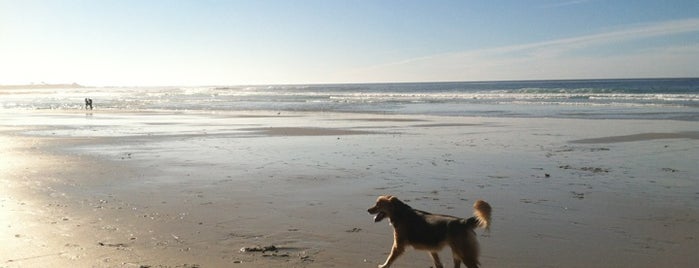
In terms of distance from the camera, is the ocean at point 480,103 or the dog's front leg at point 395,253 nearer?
the dog's front leg at point 395,253

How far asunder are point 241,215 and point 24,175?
5.82 m

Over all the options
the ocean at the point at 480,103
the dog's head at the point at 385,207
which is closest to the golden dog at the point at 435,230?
the dog's head at the point at 385,207

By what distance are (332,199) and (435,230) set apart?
11.1 ft

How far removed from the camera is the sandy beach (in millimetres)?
5723

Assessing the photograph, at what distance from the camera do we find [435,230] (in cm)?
507

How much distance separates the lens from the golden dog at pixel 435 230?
4891mm

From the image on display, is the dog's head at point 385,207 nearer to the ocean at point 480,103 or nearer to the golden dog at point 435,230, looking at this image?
the golden dog at point 435,230

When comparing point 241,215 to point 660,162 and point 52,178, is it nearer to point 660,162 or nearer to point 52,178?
point 52,178

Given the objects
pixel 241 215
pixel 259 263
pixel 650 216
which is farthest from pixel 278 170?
pixel 650 216

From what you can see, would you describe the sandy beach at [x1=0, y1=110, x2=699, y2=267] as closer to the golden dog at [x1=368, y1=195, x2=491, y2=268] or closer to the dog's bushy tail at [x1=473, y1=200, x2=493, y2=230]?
the golden dog at [x1=368, y1=195, x2=491, y2=268]

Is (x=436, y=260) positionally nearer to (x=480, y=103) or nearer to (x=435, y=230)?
(x=435, y=230)

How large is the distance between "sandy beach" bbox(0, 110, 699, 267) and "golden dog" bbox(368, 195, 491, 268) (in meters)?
0.40

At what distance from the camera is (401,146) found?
14945mm

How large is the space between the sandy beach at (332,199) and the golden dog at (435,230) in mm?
405
